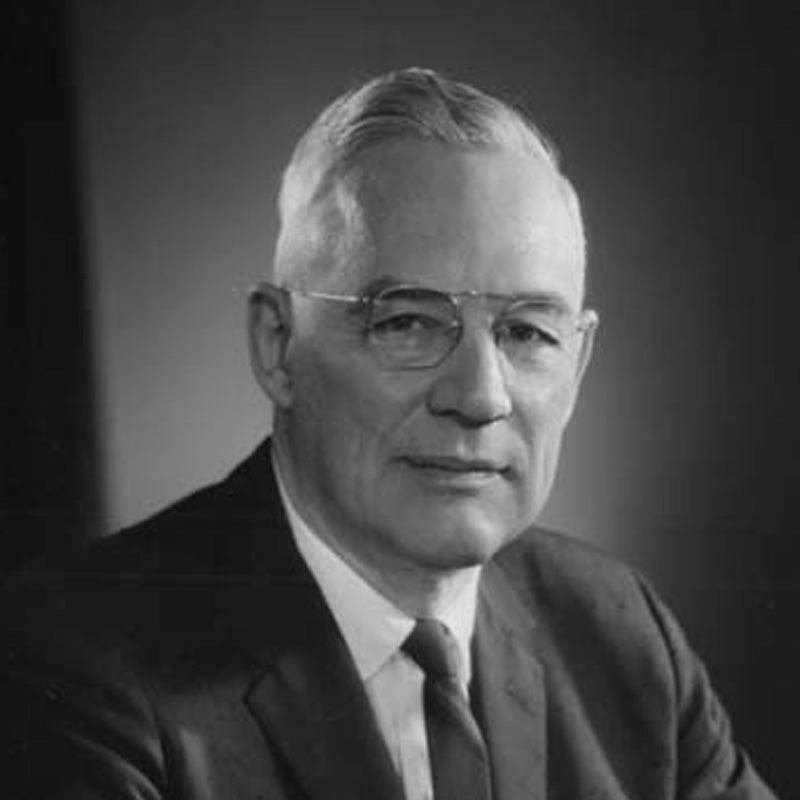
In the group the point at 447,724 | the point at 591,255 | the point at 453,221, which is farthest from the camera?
the point at 591,255

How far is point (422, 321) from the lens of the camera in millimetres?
1231

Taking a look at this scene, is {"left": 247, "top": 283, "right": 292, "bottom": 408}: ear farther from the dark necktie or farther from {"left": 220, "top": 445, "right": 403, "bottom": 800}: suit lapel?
the dark necktie

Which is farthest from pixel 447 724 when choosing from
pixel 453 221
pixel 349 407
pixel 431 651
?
pixel 453 221

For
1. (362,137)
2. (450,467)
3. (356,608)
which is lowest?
(356,608)

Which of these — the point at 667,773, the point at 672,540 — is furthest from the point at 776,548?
the point at 667,773

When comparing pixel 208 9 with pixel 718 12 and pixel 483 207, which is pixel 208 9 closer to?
pixel 483 207

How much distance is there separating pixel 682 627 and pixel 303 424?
1.57 feet

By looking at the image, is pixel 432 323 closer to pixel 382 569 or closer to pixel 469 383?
pixel 469 383

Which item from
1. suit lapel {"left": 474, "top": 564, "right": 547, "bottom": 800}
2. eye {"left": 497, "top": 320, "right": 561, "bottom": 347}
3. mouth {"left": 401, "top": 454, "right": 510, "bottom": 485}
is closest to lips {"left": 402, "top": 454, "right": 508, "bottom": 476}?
mouth {"left": 401, "top": 454, "right": 510, "bottom": 485}

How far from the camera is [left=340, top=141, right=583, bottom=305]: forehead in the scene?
122 centimetres

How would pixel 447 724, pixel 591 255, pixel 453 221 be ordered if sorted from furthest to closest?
1. pixel 591 255
2. pixel 447 724
3. pixel 453 221

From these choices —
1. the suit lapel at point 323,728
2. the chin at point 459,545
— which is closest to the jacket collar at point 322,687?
the suit lapel at point 323,728

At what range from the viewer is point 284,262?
52.1 inches

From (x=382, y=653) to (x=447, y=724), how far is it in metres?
0.08
